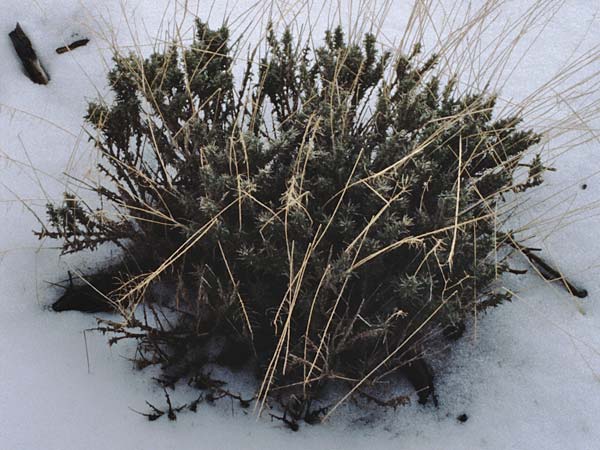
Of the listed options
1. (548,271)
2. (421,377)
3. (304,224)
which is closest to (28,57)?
(304,224)

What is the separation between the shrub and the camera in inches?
71.3


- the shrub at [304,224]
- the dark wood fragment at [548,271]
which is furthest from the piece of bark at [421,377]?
the dark wood fragment at [548,271]

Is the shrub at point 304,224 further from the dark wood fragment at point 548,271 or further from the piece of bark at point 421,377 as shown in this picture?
the dark wood fragment at point 548,271

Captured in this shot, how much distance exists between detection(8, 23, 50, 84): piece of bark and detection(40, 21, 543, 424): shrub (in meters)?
0.85

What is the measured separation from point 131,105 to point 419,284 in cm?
112

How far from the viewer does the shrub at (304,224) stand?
1.81m

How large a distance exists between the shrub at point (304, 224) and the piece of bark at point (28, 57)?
85 cm

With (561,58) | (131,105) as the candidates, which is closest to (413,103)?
(131,105)

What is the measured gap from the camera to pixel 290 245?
1830 millimetres

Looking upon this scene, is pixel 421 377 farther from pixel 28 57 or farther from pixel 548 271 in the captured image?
pixel 28 57

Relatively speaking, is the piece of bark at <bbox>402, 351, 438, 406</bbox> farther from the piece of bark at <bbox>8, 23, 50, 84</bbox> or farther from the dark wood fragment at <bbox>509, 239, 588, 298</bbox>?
the piece of bark at <bbox>8, 23, 50, 84</bbox>

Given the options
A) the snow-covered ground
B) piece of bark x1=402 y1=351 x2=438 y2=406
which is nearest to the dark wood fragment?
the snow-covered ground

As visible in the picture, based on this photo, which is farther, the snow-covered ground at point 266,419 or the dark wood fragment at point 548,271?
the dark wood fragment at point 548,271

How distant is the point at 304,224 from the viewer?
5.81ft
